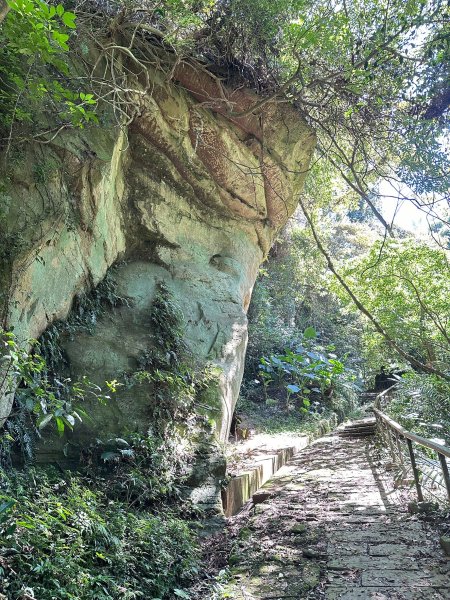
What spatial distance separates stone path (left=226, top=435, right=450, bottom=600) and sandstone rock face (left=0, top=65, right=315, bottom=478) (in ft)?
5.39

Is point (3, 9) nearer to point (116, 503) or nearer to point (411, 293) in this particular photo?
point (116, 503)

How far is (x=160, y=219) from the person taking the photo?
27.3 feet

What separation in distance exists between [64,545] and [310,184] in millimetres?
10879

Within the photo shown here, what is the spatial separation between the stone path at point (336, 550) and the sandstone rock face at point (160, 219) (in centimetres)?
164

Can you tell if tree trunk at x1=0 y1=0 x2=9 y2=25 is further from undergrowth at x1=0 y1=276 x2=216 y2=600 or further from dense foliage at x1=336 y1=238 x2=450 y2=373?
dense foliage at x1=336 y1=238 x2=450 y2=373

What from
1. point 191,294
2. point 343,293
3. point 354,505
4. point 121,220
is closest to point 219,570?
point 354,505

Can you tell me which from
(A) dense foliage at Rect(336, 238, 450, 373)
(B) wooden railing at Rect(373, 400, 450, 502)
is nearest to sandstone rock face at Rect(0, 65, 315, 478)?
(B) wooden railing at Rect(373, 400, 450, 502)

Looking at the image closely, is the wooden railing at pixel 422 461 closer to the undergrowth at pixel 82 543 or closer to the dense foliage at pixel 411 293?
the undergrowth at pixel 82 543

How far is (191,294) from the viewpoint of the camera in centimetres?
821

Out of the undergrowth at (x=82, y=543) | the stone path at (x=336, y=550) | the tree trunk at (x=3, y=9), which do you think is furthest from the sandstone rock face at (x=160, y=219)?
the tree trunk at (x=3, y=9)

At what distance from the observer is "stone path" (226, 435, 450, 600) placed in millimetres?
3639

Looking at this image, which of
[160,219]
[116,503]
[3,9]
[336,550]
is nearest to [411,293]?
[160,219]

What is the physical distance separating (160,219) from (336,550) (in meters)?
5.77

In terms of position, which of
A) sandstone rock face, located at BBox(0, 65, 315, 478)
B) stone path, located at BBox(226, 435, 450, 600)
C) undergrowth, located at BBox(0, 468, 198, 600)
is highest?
sandstone rock face, located at BBox(0, 65, 315, 478)
